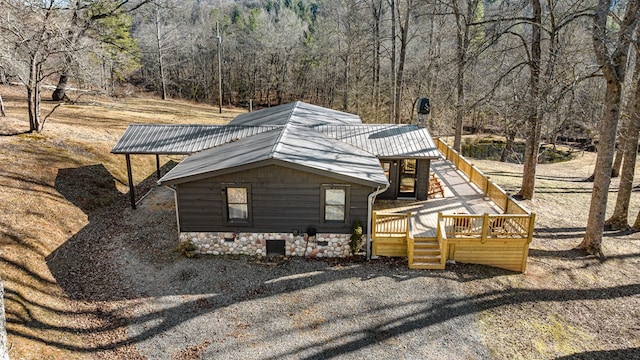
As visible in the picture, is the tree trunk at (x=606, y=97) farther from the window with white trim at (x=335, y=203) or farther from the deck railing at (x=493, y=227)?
the window with white trim at (x=335, y=203)

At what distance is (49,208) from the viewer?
13.5 metres

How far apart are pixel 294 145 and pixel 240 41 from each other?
39937mm

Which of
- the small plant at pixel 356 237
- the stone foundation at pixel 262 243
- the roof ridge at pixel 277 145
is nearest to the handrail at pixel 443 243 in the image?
the small plant at pixel 356 237

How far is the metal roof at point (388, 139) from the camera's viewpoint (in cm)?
1443

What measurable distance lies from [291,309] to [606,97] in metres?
10.7

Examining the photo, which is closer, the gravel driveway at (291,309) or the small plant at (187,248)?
the gravel driveway at (291,309)

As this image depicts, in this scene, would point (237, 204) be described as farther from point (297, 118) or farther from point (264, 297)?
point (297, 118)

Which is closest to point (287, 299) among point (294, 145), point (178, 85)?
point (294, 145)

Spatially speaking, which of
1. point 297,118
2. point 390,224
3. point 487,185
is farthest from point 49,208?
point 487,185

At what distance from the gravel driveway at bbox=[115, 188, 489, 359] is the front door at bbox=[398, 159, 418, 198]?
13.2 ft

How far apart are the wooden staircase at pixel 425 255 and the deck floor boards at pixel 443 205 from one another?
394mm

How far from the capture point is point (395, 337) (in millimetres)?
8992

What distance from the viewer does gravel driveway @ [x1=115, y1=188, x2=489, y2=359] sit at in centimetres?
867

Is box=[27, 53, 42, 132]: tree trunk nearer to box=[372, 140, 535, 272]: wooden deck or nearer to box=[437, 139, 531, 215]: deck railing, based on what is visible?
box=[372, 140, 535, 272]: wooden deck
